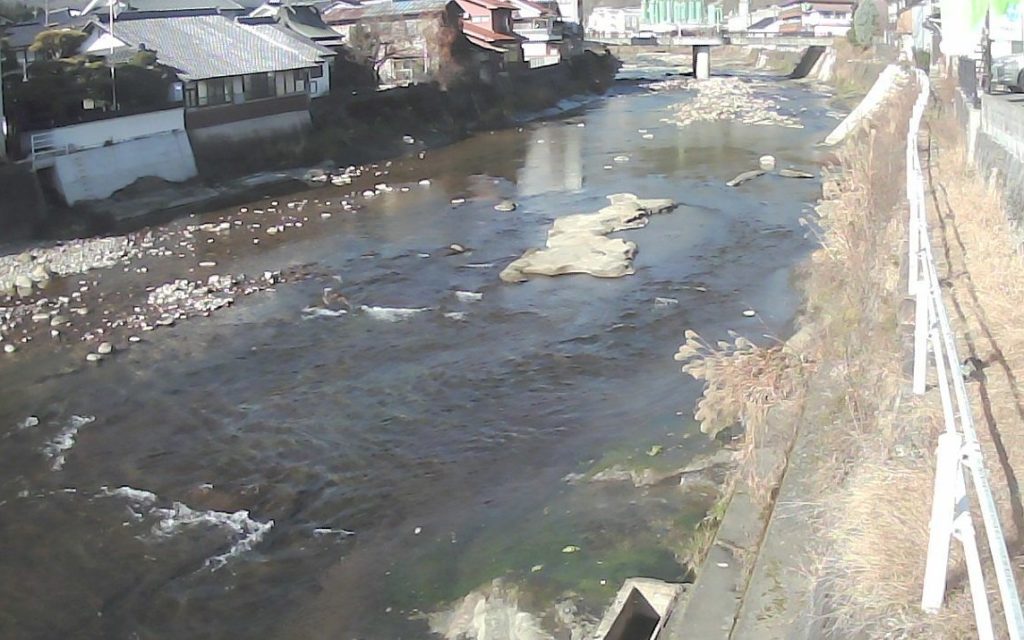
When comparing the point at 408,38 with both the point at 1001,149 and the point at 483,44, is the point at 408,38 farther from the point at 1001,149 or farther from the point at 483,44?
the point at 1001,149

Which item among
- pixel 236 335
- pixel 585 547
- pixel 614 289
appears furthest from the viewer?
pixel 614 289

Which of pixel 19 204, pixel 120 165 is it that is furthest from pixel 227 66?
pixel 19 204

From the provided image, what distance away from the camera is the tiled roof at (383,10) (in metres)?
32.8

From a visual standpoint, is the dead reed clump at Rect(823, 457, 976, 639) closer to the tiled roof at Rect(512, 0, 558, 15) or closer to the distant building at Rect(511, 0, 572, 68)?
the distant building at Rect(511, 0, 572, 68)

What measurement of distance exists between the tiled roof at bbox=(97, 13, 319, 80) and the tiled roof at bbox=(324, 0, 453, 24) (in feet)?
27.8

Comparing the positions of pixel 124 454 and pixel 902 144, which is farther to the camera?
pixel 902 144

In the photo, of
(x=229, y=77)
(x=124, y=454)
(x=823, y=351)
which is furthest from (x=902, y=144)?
(x=229, y=77)

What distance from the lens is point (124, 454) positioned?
8344mm

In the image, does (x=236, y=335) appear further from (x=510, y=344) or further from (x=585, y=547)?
(x=585, y=547)

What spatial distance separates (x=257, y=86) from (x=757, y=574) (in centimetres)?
2180

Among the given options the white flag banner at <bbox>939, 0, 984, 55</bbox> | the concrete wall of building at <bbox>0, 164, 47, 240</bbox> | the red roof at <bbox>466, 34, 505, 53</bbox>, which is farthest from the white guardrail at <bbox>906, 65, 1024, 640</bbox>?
the red roof at <bbox>466, 34, 505, 53</bbox>

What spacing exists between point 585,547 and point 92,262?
11.4 metres

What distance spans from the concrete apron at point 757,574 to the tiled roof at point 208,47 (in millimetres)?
18958

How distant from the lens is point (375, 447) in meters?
8.23
